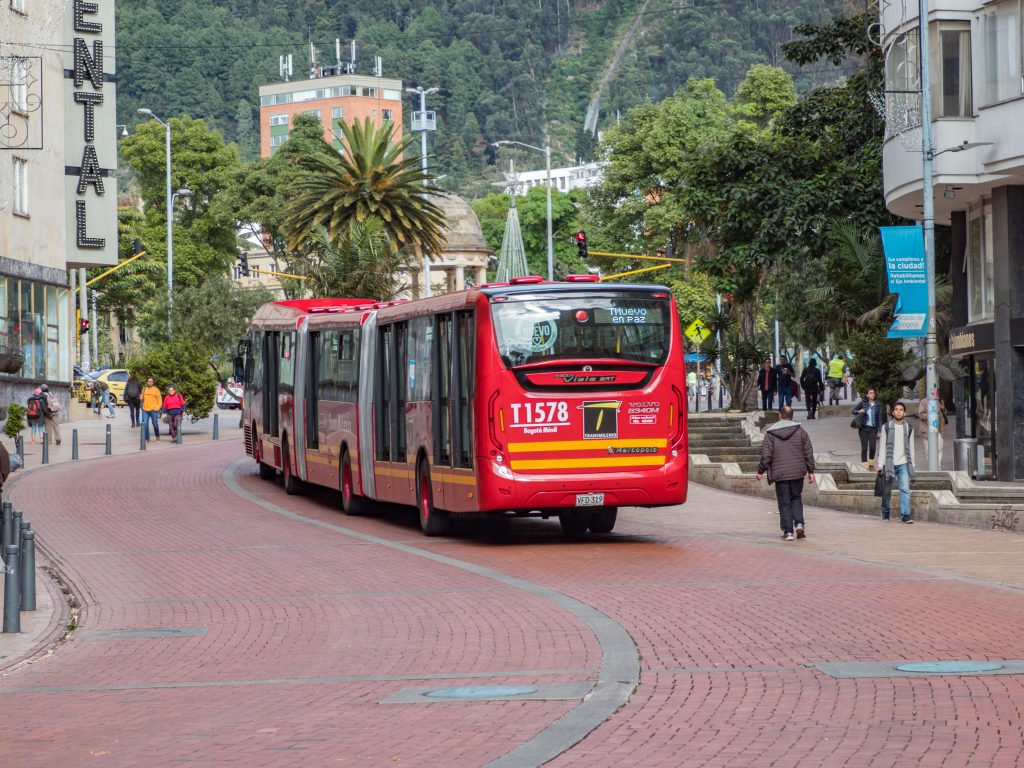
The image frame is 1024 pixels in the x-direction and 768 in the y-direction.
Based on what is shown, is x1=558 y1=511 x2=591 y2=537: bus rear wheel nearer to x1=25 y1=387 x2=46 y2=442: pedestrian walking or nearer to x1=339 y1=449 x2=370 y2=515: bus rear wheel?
x1=339 y1=449 x2=370 y2=515: bus rear wheel

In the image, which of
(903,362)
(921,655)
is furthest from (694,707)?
(903,362)

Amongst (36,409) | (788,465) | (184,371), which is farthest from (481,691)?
(184,371)

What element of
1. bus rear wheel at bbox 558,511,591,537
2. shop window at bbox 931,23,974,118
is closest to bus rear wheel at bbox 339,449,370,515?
bus rear wheel at bbox 558,511,591,537

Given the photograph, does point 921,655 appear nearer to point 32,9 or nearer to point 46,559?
point 46,559

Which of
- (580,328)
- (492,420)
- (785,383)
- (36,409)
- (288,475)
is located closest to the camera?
(492,420)

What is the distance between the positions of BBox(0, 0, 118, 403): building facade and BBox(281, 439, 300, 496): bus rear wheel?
17.5 meters

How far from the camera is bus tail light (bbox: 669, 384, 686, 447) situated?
20.0m

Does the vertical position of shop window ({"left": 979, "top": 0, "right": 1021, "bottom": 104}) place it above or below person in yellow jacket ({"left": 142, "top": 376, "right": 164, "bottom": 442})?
above

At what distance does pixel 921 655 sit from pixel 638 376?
8.98m

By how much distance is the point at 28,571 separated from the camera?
47.7 ft

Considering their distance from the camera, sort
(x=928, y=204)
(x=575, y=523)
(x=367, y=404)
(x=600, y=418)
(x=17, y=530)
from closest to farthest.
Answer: (x=17, y=530) → (x=600, y=418) → (x=575, y=523) → (x=367, y=404) → (x=928, y=204)

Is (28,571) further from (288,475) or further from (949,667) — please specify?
(288,475)

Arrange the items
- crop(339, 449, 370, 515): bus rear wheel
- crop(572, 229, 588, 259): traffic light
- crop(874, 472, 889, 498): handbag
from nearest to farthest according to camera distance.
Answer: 1. crop(874, 472, 889, 498): handbag
2. crop(339, 449, 370, 515): bus rear wheel
3. crop(572, 229, 588, 259): traffic light

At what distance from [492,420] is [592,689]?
9380 millimetres
